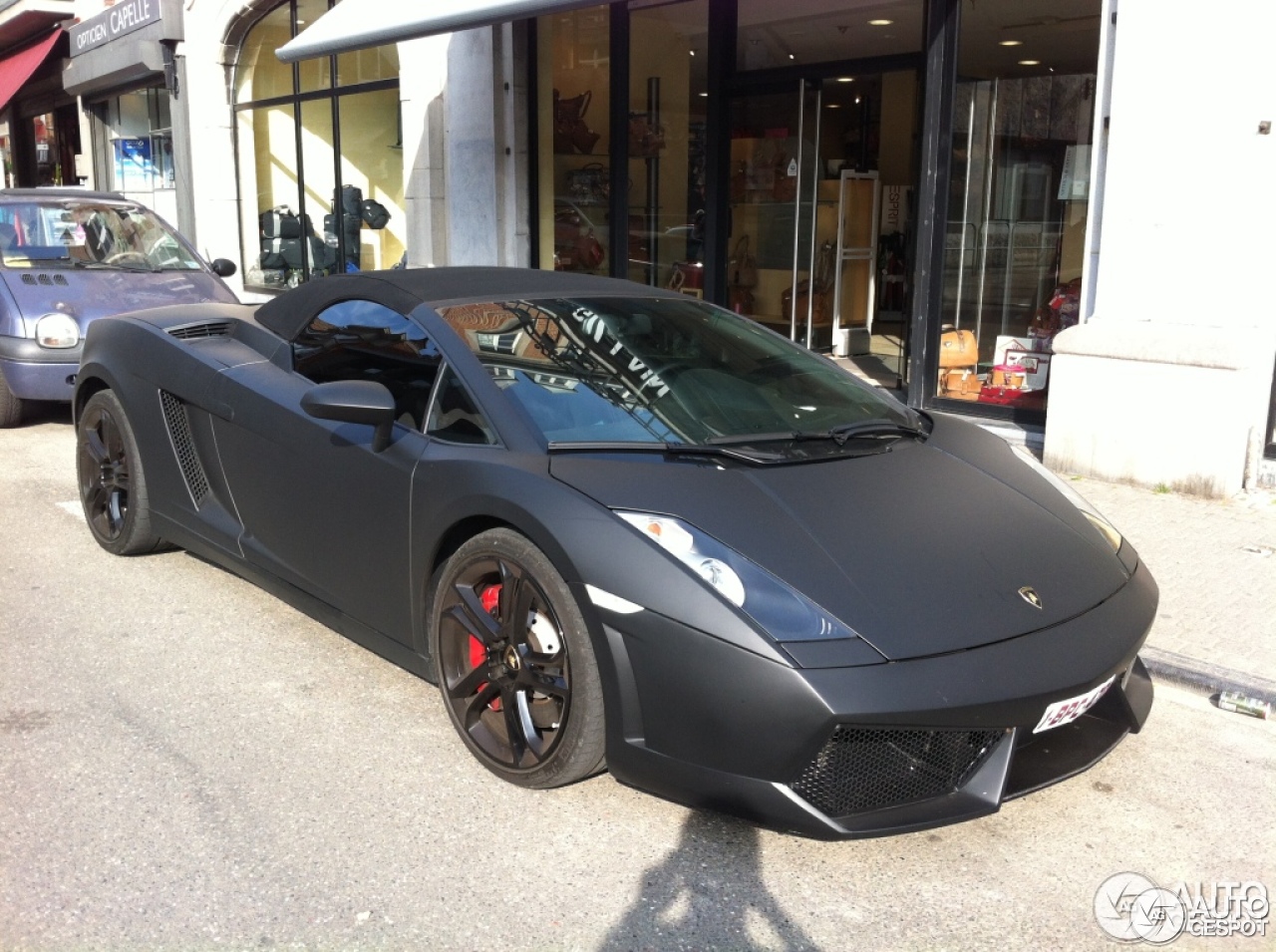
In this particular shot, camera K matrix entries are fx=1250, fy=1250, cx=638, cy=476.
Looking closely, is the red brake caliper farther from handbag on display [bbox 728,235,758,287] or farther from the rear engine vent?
handbag on display [bbox 728,235,758,287]

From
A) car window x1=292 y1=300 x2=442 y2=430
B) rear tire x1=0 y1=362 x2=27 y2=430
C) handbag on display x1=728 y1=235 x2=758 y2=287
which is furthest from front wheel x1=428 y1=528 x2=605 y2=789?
handbag on display x1=728 y1=235 x2=758 y2=287

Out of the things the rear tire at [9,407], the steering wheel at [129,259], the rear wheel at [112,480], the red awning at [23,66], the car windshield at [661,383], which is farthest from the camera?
the red awning at [23,66]

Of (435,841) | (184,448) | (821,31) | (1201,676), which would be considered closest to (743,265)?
(821,31)

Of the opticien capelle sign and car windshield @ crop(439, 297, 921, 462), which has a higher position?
the opticien capelle sign

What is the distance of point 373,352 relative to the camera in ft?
13.8

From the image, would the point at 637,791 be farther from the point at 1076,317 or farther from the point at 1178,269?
the point at 1076,317

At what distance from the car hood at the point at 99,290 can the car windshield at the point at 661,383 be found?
16.8 ft

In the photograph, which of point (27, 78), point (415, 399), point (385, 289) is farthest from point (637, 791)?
point (27, 78)

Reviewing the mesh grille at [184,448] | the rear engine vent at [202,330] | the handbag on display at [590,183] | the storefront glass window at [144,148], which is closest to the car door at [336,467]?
the mesh grille at [184,448]

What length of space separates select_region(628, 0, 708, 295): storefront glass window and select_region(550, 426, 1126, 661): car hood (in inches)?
314

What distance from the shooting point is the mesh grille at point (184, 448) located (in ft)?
15.9

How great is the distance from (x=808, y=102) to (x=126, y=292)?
5.85 meters

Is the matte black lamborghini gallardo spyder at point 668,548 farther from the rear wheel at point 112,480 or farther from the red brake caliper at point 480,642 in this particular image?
the rear wheel at point 112,480

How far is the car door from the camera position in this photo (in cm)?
382
